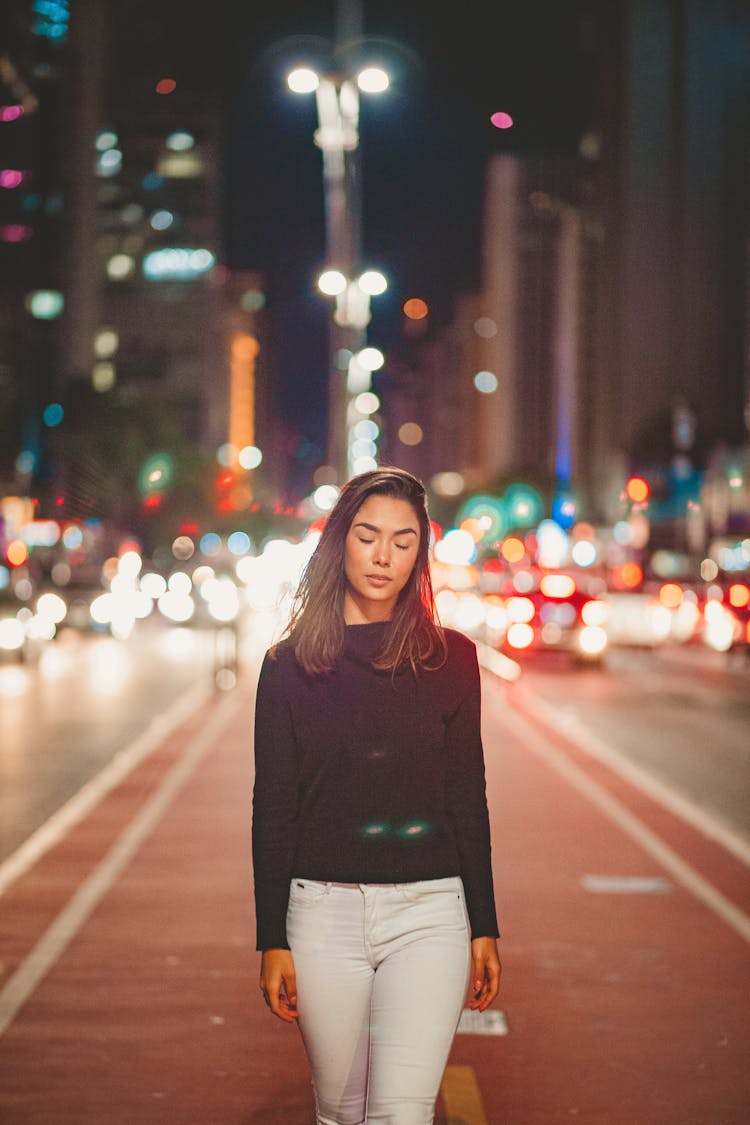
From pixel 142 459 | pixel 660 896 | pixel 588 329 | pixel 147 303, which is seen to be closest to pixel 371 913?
pixel 660 896

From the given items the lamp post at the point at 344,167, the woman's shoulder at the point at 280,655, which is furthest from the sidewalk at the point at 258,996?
the lamp post at the point at 344,167

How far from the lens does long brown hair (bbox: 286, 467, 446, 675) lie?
3738 mm

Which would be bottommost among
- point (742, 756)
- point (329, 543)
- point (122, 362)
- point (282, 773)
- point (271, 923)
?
point (742, 756)

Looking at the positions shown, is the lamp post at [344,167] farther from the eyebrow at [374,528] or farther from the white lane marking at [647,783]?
the eyebrow at [374,528]

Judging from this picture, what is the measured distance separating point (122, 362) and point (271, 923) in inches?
6181

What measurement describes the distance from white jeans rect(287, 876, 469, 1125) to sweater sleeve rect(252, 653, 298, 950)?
0.05 meters

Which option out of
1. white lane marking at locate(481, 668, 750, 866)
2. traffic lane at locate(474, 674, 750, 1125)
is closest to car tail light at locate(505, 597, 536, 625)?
white lane marking at locate(481, 668, 750, 866)

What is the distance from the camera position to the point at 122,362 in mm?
157625

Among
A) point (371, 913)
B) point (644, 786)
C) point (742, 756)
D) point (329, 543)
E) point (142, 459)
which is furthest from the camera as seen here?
point (142, 459)

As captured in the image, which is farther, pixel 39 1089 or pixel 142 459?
pixel 142 459

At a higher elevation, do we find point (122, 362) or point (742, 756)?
point (122, 362)

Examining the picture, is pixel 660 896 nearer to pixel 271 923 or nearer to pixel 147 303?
pixel 271 923

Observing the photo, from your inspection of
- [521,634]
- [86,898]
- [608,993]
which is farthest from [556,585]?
[608,993]

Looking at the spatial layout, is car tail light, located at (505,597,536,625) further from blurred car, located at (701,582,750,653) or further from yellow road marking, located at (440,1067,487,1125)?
yellow road marking, located at (440,1067,487,1125)
